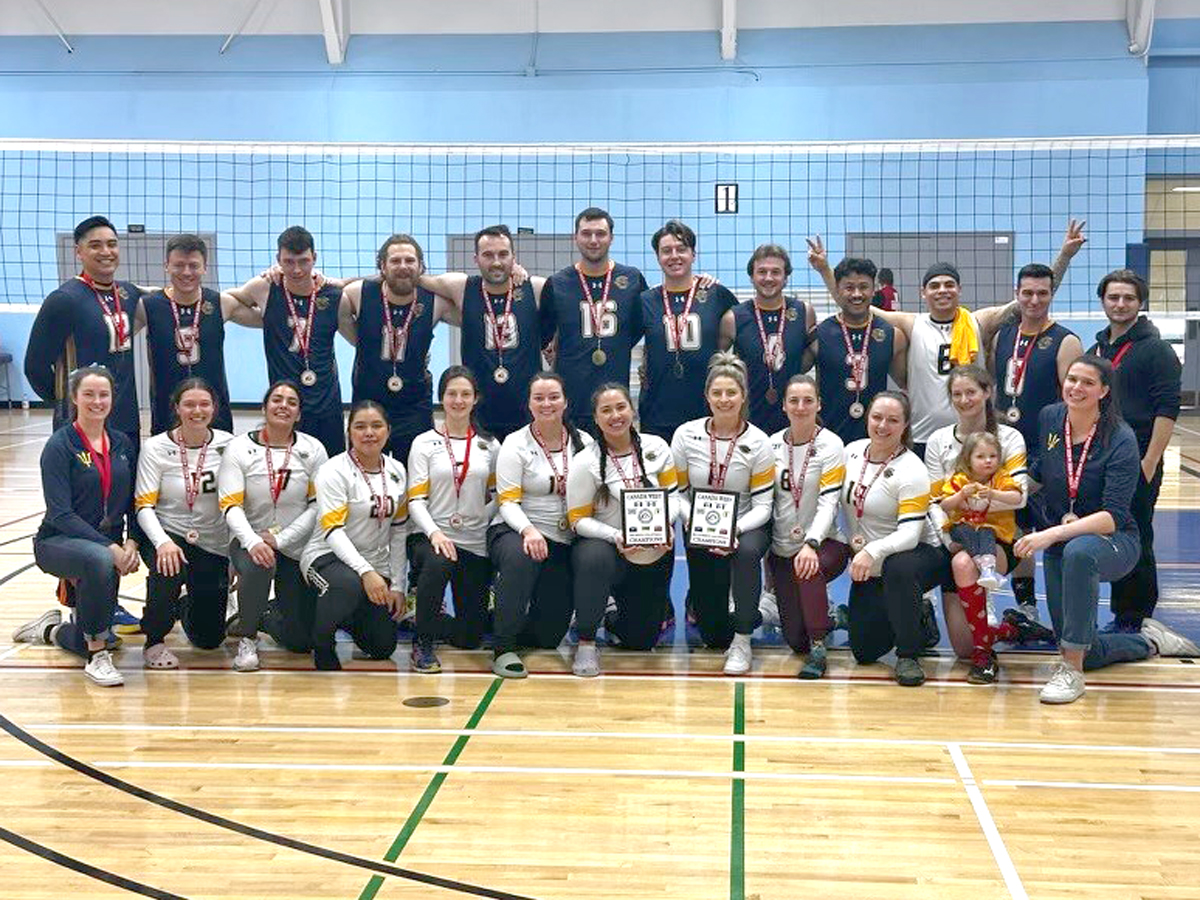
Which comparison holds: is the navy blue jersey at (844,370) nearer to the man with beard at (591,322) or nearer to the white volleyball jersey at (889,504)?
the white volleyball jersey at (889,504)

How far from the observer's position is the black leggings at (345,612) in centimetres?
605

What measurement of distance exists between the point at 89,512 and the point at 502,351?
6.89 feet

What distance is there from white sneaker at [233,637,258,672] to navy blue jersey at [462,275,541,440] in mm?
1571

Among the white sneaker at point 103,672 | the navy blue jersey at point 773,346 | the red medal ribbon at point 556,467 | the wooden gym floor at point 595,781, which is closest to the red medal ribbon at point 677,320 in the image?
the navy blue jersey at point 773,346

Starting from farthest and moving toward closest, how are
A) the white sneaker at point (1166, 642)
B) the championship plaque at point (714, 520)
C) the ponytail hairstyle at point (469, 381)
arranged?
the white sneaker at point (1166, 642)
the ponytail hairstyle at point (469, 381)
the championship plaque at point (714, 520)

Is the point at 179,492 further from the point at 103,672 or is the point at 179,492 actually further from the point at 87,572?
the point at 103,672

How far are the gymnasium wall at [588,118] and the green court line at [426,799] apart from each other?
38.7 ft

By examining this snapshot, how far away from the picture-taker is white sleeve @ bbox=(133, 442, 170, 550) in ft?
20.2

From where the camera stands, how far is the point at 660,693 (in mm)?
5828

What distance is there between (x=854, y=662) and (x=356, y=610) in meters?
2.33

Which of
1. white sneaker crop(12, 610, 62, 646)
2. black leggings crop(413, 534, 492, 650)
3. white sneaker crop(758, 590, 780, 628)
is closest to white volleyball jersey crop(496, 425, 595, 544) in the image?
black leggings crop(413, 534, 492, 650)

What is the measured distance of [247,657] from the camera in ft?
20.3

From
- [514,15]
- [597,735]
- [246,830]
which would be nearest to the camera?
[246,830]

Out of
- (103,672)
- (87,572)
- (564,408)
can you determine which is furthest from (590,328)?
(103,672)
